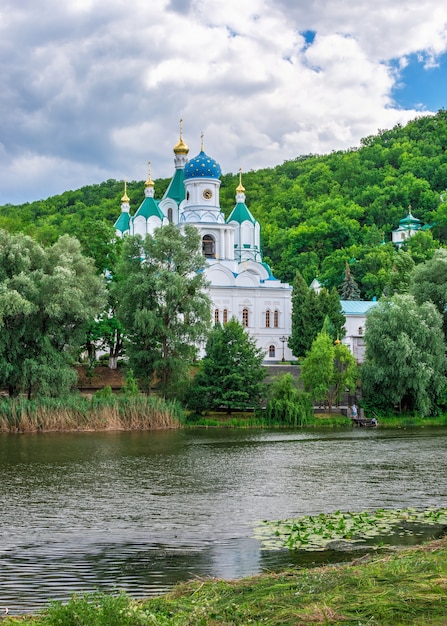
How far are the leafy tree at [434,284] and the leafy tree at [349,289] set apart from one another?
2845 centimetres

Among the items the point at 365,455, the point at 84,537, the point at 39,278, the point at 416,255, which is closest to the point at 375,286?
the point at 416,255

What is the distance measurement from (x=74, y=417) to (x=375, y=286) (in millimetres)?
50080

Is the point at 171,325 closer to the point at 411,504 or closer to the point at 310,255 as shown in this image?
the point at 411,504

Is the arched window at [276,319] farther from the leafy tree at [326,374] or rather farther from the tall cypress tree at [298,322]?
the leafy tree at [326,374]

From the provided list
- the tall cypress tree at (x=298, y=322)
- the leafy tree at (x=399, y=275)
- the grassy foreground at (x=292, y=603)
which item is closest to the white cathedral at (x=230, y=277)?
the tall cypress tree at (x=298, y=322)

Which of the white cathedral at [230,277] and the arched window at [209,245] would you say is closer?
the white cathedral at [230,277]

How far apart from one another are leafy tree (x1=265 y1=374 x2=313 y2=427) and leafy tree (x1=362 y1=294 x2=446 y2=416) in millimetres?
3910

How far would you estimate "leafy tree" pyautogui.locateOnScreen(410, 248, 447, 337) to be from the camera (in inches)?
1794

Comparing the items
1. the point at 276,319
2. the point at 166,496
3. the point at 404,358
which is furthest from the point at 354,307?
the point at 166,496

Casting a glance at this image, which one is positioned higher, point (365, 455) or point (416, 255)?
point (416, 255)

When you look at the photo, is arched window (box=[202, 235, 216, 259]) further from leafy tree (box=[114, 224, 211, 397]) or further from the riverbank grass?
the riverbank grass

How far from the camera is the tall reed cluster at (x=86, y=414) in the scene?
33.9 m

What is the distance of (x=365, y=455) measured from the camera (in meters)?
26.9

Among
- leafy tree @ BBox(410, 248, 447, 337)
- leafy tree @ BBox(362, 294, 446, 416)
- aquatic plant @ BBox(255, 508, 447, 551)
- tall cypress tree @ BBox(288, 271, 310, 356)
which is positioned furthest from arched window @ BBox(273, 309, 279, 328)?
aquatic plant @ BBox(255, 508, 447, 551)
